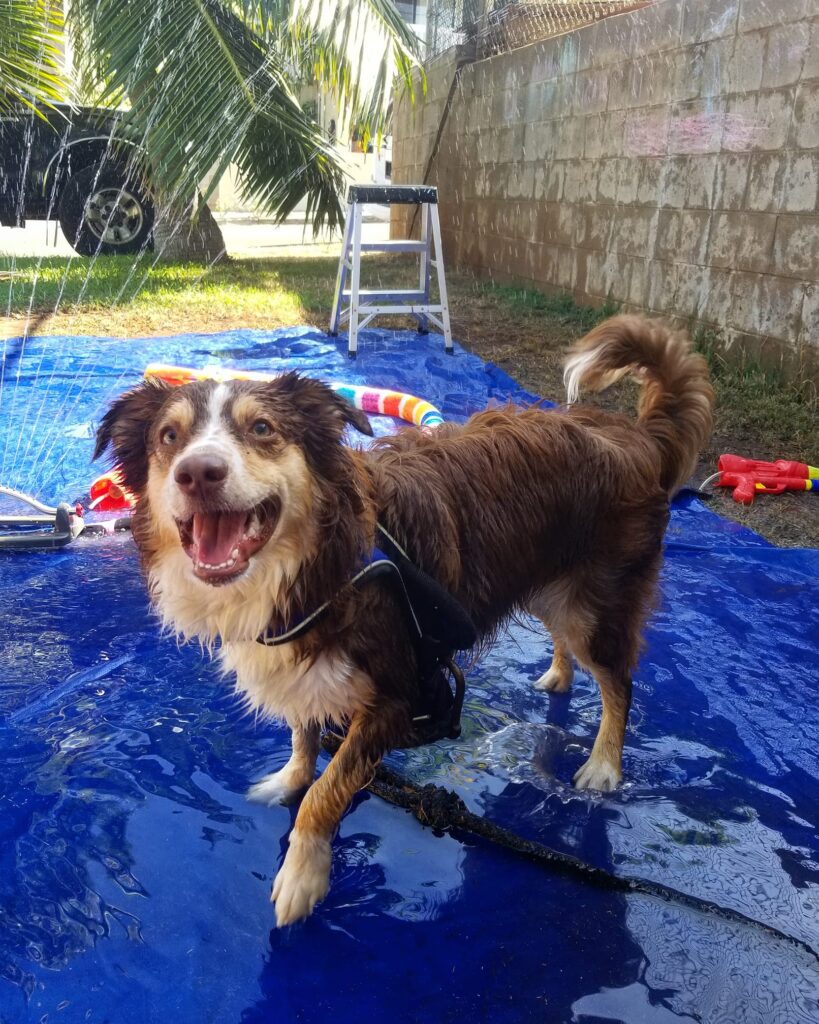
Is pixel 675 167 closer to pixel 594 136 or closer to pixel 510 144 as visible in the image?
pixel 594 136

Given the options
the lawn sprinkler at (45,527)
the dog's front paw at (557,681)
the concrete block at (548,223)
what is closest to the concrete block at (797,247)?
the concrete block at (548,223)

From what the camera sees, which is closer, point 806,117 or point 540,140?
point 806,117

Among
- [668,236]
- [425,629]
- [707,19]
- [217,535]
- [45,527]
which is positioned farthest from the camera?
[668,236]

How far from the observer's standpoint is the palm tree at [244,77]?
7.73 meters

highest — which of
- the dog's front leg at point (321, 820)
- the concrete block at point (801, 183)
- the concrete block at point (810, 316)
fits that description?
the concrete block at point (801, 183)

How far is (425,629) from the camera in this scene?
2355 mm

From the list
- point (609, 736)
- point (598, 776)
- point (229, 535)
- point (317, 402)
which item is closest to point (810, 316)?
point (609, 736)

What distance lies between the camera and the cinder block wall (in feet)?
19.9

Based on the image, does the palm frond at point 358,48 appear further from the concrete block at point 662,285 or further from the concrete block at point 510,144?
the concrete block at point 662,285

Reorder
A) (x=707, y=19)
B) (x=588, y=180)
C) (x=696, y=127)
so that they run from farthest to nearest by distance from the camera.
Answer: (x=588, y=180) → (x=696, y=127) → (x=707, y=19)

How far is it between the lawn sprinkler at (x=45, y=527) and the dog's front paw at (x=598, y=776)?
8.43 ft

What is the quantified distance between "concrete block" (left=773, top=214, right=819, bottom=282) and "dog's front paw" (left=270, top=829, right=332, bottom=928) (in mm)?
5372

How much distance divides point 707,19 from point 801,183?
6.77 feet

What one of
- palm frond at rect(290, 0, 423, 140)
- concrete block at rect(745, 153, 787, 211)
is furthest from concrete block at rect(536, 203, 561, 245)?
concrete block at rect(745, 153, 787, 211)
